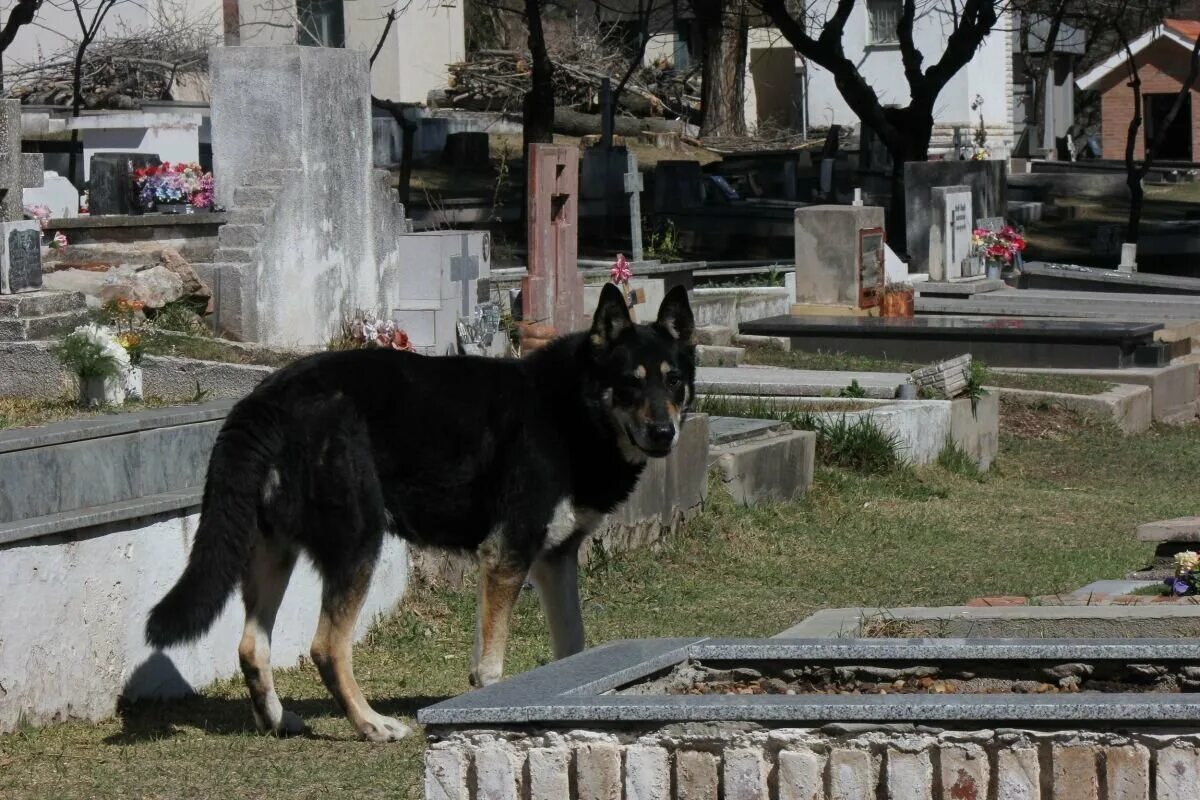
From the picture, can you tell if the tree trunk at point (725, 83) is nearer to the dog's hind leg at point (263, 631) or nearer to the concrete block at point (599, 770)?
the dog's hind leg at point (263, 631)

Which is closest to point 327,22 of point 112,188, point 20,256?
point 112,188

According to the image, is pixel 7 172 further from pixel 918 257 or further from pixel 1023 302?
pixel 918 257

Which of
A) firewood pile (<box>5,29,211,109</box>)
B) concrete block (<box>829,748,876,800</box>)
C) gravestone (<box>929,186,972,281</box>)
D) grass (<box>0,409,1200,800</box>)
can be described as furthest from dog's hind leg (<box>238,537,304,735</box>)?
firewood pile (<box>5,29,211,109</box>)

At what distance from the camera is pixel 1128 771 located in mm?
3598

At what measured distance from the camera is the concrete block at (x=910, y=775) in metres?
3.67

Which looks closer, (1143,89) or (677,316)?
(677,316)

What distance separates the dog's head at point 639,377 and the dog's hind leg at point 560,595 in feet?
1.55

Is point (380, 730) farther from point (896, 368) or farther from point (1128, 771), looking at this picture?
point (896, 368)

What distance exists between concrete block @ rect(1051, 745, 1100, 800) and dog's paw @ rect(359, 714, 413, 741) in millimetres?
3198

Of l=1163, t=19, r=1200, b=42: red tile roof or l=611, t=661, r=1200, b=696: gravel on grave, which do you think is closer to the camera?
l=611, t=661, r=1200, b=696: gravel on grave

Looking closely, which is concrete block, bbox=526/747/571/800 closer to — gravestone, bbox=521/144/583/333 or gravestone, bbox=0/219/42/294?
gravestone, bbox=0/219/42/294

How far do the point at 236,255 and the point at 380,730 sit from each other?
26.6 ft

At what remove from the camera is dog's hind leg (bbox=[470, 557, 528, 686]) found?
263 inches

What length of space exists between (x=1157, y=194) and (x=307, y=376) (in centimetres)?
4003
